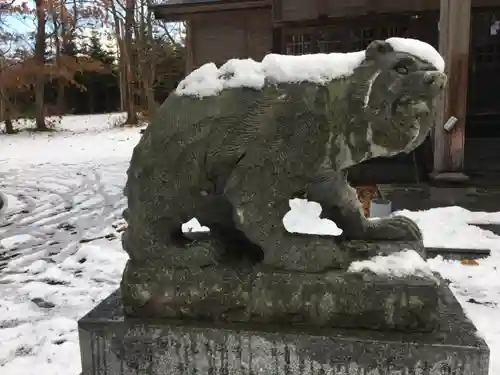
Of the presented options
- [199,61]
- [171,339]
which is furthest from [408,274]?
[199,61]

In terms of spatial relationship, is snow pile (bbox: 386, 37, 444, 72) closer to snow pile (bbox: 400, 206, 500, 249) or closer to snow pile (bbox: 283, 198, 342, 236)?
snow pile (bbox: 283, 198, 342, 236)

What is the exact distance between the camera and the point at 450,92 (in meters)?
6.83

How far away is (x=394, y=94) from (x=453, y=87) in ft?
18.7

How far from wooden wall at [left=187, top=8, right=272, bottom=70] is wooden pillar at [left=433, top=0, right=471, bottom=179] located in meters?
4.26

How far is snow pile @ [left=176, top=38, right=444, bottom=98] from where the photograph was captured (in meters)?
1.69

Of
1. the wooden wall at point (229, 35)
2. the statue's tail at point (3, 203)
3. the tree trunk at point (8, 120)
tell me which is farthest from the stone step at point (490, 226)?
the tree trunk at point (8, 120)

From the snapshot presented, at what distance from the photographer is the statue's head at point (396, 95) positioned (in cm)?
162

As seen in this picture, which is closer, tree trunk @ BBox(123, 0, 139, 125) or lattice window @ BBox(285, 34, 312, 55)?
lattice window @ BBox(285, 34, 312, 55)

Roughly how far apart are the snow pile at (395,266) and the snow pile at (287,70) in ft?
2.05

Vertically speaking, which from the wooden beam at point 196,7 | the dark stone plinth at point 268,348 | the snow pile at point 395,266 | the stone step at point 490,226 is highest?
the wooden beam at point 196,7

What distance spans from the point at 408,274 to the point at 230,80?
0.88 meters

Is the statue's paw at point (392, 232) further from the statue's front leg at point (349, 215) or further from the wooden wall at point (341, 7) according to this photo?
the wooden wall at point (341, 7)

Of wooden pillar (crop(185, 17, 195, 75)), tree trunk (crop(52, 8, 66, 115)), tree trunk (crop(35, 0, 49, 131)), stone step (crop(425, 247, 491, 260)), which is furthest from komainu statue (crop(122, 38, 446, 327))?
tree trunk (crop(52, 8, 66, 115))

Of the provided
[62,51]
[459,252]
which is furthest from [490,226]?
[62,51]
